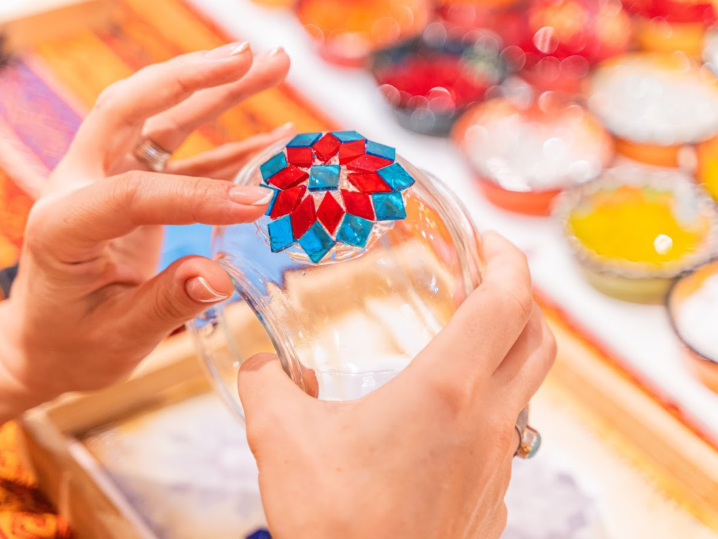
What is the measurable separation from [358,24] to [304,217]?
3.54ft

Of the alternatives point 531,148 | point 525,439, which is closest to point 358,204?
point 525,439

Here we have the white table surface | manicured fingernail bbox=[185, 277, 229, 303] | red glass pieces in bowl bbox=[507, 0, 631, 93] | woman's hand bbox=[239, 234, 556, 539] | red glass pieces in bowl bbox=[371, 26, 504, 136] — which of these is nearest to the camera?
woman's hand bbox=[239, 234, 556, 539]

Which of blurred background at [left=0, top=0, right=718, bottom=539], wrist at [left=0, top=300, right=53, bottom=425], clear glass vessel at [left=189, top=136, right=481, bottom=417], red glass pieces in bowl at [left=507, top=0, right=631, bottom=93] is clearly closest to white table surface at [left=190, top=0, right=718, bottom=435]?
blurred background at [left=0, top=0, right=718, bottom=539]

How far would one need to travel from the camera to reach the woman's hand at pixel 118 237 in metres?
0.54

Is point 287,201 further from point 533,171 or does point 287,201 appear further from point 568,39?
point 568,39

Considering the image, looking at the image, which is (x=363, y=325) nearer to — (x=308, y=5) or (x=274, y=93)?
(x=274, y=93)

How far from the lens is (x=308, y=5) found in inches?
58.7

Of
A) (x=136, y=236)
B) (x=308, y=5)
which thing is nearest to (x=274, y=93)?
(x=308, y=5)

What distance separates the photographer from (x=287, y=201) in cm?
53

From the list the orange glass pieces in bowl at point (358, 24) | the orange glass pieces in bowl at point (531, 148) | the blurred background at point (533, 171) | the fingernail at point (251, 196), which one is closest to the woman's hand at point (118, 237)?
the fingernail at point (251, 196)

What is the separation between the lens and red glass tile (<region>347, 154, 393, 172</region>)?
535 millimetres

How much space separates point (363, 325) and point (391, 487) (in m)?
0.16

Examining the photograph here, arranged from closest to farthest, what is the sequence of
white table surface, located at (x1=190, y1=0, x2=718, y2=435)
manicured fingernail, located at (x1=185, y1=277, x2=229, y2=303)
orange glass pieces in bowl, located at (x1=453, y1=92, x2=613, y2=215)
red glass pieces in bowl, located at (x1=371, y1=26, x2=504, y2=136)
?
1. manicured fingernail, located at (x1=185, y1=277, x2=229, y2=303)
2. white table surface, located at (x1=190, y1=0, x2=718, y2=435)
3. orange glass pieces in bowl, located at (x1=453, y1=92, x2=613, y2=215)
4. red glass pieces in bowl, located at (x1=371, y1=26, x2=504, y2=136)

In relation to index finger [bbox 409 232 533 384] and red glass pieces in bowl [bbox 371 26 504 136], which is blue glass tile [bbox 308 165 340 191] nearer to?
index finger [bbox 409 232 533 384]
